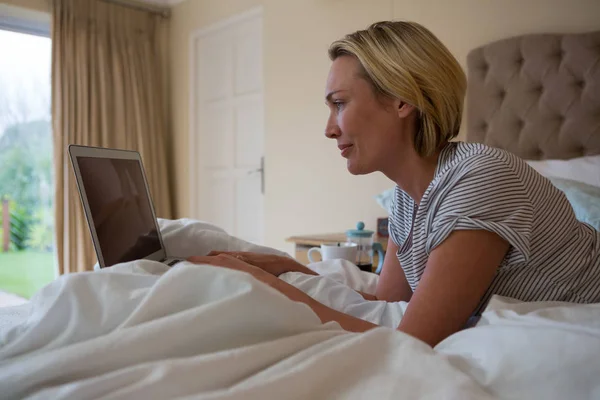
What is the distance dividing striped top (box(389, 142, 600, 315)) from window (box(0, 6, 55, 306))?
3640mm

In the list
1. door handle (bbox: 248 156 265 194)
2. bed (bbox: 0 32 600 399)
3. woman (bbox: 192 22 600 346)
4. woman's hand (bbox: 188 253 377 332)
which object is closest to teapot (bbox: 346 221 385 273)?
woman (bbox: 192 22 600 346)

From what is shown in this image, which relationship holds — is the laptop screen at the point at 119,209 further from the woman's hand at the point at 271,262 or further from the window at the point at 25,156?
the window at the point at 25,156

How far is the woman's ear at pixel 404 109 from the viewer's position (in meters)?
1.11

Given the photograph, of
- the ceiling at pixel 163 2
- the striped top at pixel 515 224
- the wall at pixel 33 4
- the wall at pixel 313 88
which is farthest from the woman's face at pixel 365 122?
the ceiling at pixel 163 2

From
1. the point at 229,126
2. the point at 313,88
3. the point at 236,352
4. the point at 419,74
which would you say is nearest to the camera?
the point at 236,352

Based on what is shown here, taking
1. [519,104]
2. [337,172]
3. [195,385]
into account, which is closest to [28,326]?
[195,385]

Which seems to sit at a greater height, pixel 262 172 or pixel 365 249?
Answer: pixel 262 172

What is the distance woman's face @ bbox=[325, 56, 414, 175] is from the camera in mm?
1133

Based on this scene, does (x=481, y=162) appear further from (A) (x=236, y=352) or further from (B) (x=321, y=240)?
(B) (x=321, y=240)

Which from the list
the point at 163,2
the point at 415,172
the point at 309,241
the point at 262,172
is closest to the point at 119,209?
the point at 415,172

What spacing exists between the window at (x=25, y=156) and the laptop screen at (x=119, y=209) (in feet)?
9.46

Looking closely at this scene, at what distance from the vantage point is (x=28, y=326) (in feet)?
2.09

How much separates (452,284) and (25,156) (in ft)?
12.6

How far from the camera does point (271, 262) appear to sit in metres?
1.23
